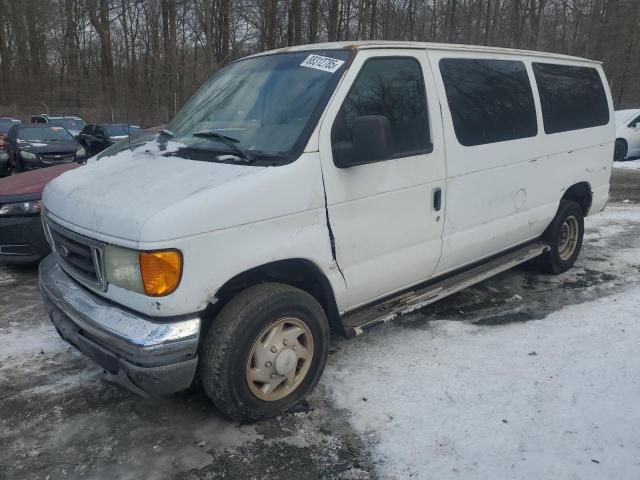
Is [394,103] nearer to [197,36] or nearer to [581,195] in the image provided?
[581,195]

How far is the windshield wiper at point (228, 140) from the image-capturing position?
315 cm

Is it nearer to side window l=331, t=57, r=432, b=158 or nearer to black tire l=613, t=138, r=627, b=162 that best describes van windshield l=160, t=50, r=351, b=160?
side window l=331, t=57, r=432, b=158

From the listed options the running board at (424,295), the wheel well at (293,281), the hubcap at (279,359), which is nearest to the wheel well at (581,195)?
the running board at (424,295)

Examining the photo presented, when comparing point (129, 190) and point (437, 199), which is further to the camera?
point (437, 199)

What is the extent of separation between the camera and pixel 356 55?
11.4 ft

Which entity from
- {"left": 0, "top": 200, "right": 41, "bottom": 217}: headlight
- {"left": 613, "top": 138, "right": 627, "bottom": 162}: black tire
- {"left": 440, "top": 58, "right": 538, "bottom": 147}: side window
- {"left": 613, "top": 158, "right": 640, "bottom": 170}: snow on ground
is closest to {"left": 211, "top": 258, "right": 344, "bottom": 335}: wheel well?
{"left": 440, "top": 58, "right": 538, "bottom": 147}: side window

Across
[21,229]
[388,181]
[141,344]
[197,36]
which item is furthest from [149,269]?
[197,36]

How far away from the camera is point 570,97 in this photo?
5.34 meters

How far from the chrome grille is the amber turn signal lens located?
37 cm

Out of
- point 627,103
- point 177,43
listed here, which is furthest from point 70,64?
point 627,103

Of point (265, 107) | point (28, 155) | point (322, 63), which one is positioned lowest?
point (28, 155)

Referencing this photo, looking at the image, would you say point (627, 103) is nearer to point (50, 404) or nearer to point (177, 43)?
point (177, 43)

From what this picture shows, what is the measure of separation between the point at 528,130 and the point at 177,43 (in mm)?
33340

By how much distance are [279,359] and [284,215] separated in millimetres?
846
